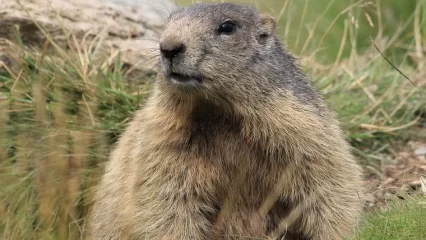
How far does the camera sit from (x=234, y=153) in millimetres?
4188

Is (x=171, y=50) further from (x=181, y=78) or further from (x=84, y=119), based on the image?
(x=84, y=119)

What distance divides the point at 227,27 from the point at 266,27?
0.36 m

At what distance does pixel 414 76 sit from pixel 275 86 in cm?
298

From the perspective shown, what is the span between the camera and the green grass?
382 centimetres

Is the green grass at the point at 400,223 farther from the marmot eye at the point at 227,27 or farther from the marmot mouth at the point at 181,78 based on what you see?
the marmot eye at the point at 227,27

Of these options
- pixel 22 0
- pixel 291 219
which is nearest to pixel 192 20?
pixel 291 219

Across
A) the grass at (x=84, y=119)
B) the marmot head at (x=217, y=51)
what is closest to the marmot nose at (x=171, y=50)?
the marmot head at (x=217, y=51)

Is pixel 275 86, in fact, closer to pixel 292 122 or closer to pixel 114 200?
pixel 292 122

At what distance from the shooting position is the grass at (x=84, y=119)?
4598 millimetres

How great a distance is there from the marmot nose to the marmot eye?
1.27 feet

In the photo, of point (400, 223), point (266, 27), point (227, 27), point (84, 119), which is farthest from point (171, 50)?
point (84, 119)

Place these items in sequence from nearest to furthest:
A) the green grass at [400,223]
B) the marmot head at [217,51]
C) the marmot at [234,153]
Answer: the green grass at [400,223] → the marmot head at [217,51] → the marmot at [234,153]

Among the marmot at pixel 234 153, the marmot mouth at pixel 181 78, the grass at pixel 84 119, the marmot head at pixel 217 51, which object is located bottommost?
the grass at pixel 84 119

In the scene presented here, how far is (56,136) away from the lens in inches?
205
